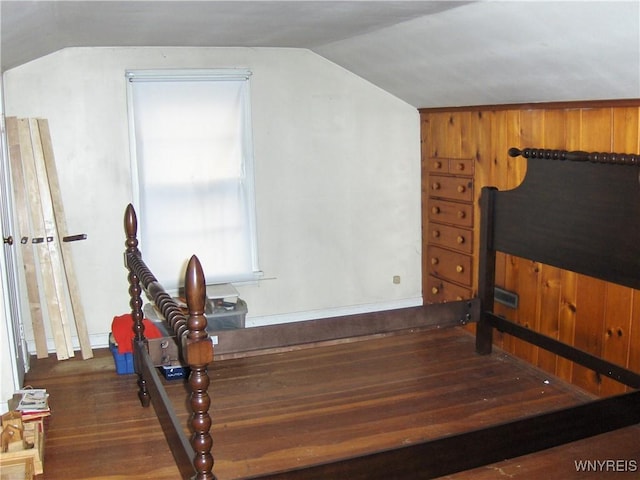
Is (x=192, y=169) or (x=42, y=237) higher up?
(x=192, y=169)

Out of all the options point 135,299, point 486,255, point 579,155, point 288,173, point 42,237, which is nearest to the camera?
point 579,155

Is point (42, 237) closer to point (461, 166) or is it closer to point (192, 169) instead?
point (192, 169)

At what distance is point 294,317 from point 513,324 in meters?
1.76

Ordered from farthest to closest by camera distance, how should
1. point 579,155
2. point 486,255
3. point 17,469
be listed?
point 486,255 → point 579,155 → point 17,469

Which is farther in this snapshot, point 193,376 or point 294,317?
point 294,317

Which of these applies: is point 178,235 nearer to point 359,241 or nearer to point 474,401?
point 359,241

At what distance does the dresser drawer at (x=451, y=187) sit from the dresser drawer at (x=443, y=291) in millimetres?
632

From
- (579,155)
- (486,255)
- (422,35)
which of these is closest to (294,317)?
A: (486,255)

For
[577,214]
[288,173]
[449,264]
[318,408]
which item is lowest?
[318,408]

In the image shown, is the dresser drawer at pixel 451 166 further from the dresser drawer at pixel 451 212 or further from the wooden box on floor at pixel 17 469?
the wooden box on floor at pixel 17 469

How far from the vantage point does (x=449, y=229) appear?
4938mm

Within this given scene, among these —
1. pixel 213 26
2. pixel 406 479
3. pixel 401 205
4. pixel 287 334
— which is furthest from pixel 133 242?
pixel 401 205

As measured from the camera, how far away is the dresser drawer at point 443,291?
4.83m

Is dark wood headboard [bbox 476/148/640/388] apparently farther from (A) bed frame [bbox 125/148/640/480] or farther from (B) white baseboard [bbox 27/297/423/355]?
Result: (B) white baseboard [bbox 27/297/423/355]
